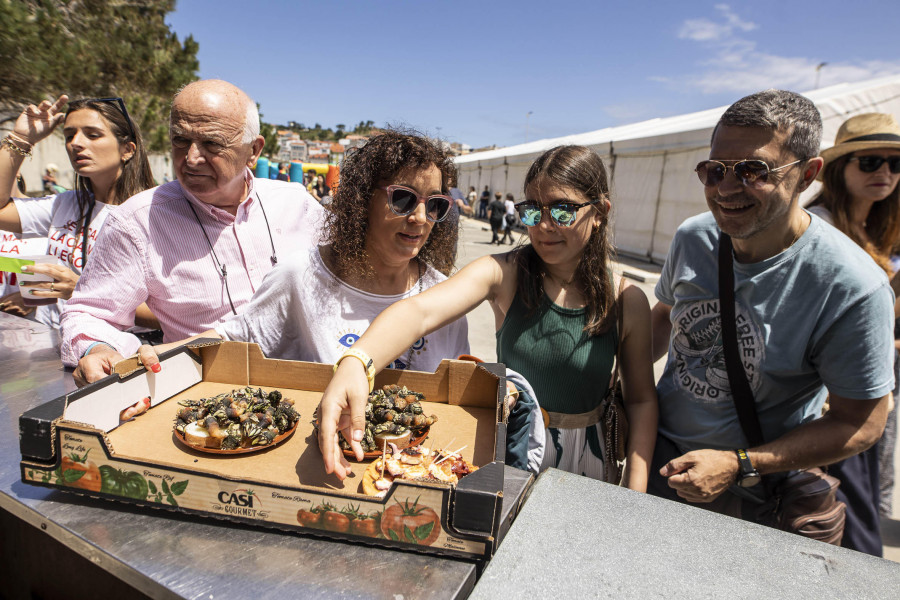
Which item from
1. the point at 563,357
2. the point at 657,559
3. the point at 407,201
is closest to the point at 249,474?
the point at 657,559

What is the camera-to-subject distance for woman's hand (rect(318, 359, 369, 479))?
3.83ft

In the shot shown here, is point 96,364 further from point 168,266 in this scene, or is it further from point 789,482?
point 789,482

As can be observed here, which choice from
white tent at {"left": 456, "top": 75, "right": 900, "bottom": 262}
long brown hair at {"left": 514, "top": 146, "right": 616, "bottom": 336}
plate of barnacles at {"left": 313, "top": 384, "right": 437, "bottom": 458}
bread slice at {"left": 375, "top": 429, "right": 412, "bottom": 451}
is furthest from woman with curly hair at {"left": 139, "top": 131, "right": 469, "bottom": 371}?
white tent at {"left": 456, "top": 75, "right": 900, "bottom": 262}

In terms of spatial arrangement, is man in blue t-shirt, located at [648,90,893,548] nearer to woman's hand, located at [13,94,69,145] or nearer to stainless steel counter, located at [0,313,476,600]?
stainless steel counter, located at [0,313,476,600]

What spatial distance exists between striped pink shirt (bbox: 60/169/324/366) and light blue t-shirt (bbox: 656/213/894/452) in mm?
1673

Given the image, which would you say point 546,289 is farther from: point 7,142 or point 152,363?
point 7,142

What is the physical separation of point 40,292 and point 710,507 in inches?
121

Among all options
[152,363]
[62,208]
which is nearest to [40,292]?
[62,208]

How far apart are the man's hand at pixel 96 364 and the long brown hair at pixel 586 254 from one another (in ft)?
4.74

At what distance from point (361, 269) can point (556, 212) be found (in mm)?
758

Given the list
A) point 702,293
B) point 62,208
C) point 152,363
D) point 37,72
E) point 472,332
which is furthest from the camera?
point 37,72

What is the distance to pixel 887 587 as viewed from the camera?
3.30 feet

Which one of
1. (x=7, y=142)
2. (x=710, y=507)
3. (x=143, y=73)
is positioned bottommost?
(x=710, y=507)

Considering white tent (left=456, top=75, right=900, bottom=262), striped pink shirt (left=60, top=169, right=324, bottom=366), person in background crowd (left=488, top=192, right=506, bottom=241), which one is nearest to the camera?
striped pink shirt (left=60, top=169, right=324, bottom=366)
